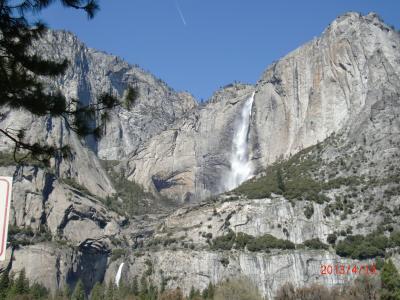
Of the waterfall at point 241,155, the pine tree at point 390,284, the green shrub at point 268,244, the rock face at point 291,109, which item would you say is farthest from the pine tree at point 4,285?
the waterfall at point 241,155

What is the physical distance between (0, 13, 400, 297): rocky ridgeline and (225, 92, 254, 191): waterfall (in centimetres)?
240

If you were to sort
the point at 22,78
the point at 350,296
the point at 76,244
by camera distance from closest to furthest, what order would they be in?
1. the point at 22,78
2. the point at 350,296
3. the point at 76,244

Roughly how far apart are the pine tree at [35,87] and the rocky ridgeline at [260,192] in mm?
59416

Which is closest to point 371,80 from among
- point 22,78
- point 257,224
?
point 257,224

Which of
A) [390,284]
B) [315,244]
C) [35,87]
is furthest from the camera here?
[315,244]

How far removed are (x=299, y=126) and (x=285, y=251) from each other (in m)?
54.7

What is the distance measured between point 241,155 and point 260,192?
156 ft

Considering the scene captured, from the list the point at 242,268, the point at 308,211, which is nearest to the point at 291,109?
the point at 308,211

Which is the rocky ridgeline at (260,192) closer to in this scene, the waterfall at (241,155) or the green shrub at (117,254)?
the green shrub at (117,254)

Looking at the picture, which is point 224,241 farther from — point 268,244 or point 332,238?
point 332,238

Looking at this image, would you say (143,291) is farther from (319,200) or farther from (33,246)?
(319,200)

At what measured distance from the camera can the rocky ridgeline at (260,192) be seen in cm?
9638

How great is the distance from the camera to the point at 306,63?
144m

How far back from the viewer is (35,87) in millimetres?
13055
